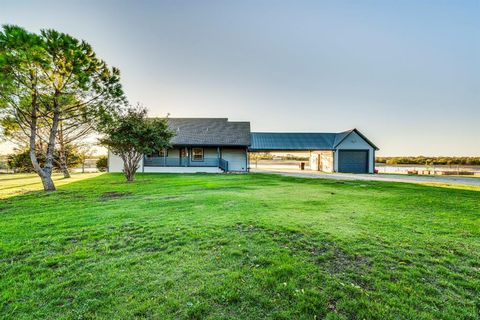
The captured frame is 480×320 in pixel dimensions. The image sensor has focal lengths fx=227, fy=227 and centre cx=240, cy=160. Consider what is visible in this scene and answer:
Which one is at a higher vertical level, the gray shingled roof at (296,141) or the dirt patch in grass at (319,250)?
the gray shingled roof at (296,141)

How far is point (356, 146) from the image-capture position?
Result: 90.7 feet

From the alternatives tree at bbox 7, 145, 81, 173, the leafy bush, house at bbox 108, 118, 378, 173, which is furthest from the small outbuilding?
tree at bbox 7, 145, 81, 173

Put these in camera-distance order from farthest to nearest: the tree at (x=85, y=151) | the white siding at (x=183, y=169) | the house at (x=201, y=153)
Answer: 1. the tree at (x=85, y=151)
2. the house at (x=201, y=153)
3. the white siding at (x=183, y=169)

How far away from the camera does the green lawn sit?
2689 mm

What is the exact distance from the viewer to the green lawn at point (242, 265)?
8.82 ft

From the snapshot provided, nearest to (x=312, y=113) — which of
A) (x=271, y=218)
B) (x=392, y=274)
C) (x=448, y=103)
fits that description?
(x=448, y=103)

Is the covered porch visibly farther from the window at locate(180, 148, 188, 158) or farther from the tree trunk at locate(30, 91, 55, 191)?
the tree trunk at locate(30, 91, 55, 191)

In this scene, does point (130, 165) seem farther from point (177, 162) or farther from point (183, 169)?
point (177, 162)

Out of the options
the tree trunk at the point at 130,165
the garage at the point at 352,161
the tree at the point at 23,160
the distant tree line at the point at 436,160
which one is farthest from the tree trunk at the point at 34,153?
the distant tree line at the point at 436,160

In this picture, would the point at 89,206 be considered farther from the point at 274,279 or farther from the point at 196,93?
the point at 196,93

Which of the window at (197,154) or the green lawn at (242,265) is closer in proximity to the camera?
the green lawn at (242,265)

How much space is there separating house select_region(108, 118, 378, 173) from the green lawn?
1794 cm

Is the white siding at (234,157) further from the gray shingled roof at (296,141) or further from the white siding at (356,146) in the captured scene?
the white siding at (356,146)

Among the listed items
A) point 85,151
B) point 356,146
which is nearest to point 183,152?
point 85,151
